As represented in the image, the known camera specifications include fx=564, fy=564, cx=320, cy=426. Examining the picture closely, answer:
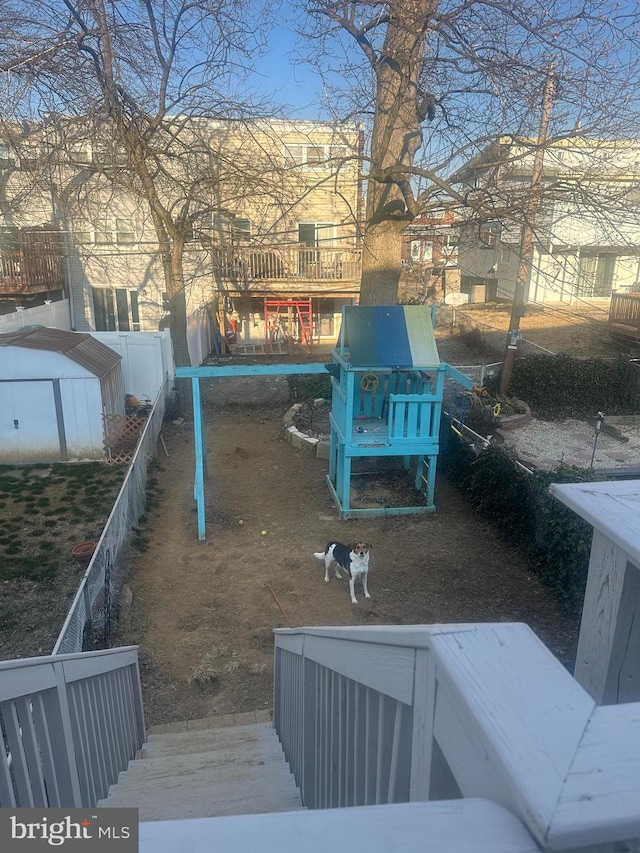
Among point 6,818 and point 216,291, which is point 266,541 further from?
point 216,291

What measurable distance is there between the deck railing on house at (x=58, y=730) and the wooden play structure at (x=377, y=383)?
18.6 ft

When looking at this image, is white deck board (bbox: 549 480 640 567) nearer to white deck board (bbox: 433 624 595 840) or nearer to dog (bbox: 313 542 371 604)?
white deck board (bbox: 433 624 595 840)

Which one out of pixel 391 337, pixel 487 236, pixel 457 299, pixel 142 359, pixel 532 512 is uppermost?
pixel 487 236

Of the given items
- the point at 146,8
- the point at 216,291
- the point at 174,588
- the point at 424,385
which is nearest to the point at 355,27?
the point at 146,8

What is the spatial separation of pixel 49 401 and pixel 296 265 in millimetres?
11734

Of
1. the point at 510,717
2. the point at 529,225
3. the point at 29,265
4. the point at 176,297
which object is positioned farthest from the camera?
the point at 29,265

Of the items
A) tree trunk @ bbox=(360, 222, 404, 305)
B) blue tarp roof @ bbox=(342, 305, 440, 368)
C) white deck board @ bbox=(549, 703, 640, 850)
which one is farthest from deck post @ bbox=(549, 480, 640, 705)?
tree trunk @ bbox=(360, 222, 404, 305)

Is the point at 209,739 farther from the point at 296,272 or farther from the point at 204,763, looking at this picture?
the point at 296,272

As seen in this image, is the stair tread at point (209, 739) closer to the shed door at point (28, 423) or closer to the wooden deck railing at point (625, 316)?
the shed door at point (28, 423)

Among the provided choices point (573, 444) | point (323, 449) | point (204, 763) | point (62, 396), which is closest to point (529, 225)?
point (573, 444)

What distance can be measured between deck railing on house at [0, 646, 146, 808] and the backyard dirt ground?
217cm

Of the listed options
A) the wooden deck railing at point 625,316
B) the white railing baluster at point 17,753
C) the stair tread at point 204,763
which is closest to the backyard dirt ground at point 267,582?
the stair tread at point 204,763

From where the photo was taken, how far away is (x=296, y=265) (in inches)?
802

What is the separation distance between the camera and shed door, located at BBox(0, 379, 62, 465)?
1071cm
